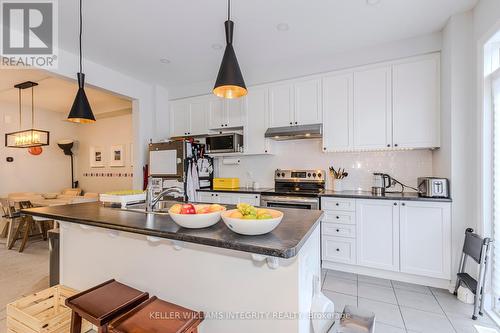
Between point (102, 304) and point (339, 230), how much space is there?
7.99 ft

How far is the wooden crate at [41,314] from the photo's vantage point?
1459 mm

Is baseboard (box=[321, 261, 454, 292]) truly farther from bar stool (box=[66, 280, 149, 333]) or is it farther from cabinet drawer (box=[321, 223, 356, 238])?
bar stool (box=[66, 280, 149, 333])

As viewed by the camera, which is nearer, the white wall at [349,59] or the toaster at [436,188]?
the toaster at [436,188]

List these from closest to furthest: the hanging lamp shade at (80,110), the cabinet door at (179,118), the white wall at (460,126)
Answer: the hanging lamp shade at (80,110) → the white wall at (460,126) → the cabinet door at (179,118)

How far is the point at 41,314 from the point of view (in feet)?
5.48

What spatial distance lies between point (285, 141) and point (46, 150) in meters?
5.77

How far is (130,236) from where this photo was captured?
5.23ft

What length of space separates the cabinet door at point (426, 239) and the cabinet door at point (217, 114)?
108 inches

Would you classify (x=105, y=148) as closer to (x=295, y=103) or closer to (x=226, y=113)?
(x=226, y=113)

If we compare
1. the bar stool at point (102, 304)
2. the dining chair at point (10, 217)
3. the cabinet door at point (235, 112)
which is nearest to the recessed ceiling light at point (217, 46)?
the cabinet door at point (235, 112)

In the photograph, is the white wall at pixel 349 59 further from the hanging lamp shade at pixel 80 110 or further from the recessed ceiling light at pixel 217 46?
the hanging lamp shade at pixel 80 110

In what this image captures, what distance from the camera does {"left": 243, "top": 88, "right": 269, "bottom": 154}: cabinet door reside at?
3.56m

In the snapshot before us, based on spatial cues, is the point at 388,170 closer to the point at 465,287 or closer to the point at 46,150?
the point at 465,287

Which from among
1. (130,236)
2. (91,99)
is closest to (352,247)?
(130,236)
